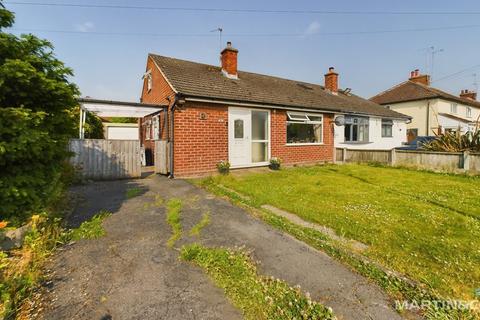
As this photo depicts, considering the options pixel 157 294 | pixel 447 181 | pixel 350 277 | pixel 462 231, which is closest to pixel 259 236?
pixel 350 277

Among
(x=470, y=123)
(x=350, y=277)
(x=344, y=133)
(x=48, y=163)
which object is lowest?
(x=350, y=277)

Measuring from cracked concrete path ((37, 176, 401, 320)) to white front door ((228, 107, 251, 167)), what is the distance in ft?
18.0

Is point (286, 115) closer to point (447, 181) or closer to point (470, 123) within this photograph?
point (447, 181)

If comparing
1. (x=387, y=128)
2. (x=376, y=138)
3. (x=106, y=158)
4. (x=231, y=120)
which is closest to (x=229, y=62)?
(x=231, y=120)

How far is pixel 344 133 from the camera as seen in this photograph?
15.1m

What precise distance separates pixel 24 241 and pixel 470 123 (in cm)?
3616

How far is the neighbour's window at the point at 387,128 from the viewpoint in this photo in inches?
708

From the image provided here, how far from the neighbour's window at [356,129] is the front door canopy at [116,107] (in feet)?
37.4

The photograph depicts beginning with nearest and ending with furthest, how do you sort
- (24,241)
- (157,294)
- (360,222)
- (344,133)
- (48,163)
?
(157,294), (24,241), (48,163), (360,222), (344,133)

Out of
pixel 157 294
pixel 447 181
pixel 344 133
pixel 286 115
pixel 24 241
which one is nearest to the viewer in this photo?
pixel 157 294

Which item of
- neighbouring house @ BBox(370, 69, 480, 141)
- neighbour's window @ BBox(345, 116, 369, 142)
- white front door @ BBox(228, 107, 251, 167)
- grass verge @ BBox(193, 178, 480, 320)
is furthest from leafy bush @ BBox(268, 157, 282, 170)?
neighbouring house @ BBox(370, 69, 480, 141)

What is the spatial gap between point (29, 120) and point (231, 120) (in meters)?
7.32

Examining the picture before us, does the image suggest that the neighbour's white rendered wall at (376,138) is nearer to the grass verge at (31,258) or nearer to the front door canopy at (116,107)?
the front door canopy at (116,107)

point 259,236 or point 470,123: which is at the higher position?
point 470,123
